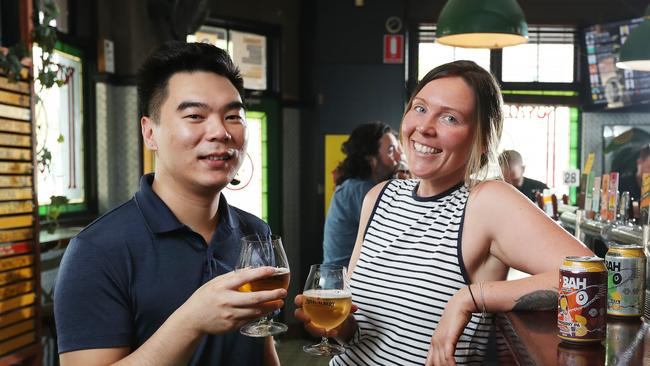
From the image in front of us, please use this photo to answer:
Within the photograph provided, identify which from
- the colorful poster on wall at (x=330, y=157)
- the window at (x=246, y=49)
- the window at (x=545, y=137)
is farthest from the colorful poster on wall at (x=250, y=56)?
the window at (x=545, y=137)

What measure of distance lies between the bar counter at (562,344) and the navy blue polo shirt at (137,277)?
0.61m

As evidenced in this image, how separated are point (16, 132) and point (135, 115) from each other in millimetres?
1572

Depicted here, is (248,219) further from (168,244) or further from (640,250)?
(640,250)

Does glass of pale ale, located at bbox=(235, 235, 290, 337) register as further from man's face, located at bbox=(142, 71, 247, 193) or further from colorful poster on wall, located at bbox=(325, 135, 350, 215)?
colorful poster on wall, located at bbox=(325, 135, 350, 215)

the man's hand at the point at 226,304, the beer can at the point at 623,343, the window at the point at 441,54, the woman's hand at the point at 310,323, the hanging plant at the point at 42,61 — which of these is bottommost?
the woman's hand at the point at 310,323

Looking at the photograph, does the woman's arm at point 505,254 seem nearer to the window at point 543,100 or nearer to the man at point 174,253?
the man at point 174,253

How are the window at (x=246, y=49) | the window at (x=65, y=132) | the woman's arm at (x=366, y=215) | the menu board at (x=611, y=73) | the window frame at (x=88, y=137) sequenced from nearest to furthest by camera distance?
the woman's arm at (x=366, y=215)
the window at (x=65, y=132)
the window frame at (x=88, y=137)
the window at (x=246, y=49)
the menu board at (x=611, y=73)

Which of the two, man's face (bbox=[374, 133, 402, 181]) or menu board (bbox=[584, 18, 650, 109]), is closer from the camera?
man's face (bbox=[374, 133, 402, 181])

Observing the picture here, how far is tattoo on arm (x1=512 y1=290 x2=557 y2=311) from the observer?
1.48 metres

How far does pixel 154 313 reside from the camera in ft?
4.68

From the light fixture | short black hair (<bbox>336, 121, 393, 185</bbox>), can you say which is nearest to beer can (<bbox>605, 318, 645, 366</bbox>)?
short black hair (<bbox>336, 121, 393, 185</bbox>)

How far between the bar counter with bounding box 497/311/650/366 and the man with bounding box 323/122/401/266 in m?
2.82

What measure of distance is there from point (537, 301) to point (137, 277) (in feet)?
2.82

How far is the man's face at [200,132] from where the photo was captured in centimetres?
146
